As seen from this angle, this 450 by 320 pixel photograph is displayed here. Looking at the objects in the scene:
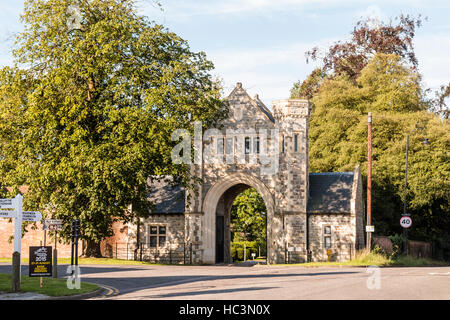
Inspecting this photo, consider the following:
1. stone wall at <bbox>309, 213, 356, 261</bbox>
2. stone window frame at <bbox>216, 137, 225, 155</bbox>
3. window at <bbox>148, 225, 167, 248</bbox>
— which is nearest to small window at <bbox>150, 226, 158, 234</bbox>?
window at <bbox>148, 225, 167, 248</bbox>

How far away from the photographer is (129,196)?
110ft

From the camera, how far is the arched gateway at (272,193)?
1549 inches

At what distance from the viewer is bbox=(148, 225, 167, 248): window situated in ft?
138

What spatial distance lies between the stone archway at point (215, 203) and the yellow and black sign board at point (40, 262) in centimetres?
2204

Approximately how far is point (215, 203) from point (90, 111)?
1143 cm

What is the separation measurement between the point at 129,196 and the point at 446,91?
42.6 metres

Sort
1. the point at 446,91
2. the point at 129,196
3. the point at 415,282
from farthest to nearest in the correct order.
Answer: the point at 446,91 < the point at 129,196 < the point at 415,282

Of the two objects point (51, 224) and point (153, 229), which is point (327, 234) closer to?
point (153, 229)

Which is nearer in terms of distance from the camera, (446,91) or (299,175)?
(299,175)

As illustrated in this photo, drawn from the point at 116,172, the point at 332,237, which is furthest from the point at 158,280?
the point at 332,237

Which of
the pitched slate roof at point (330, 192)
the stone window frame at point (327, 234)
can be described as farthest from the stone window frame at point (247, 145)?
the stone window frame at point (327, 234)

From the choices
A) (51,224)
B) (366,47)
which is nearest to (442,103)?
(366,47)

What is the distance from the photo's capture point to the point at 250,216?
176ft

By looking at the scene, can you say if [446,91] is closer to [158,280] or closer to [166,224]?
[166,224]
